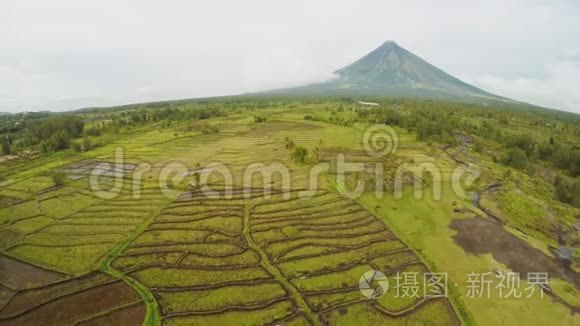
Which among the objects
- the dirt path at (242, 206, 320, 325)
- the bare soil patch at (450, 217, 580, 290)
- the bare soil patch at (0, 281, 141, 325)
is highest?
the bare soil patch at (0, 281, 141, 325)

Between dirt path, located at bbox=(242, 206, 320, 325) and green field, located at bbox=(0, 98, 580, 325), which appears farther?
green field, located at bbox=(0, 98, 580, 325)

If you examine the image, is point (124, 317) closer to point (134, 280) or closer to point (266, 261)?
point (134, 280)

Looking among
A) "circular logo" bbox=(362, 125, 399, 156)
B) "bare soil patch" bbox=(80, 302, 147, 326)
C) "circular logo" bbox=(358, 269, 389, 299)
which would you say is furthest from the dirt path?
"circular logo" bbox=(362, 125, 399, 156)

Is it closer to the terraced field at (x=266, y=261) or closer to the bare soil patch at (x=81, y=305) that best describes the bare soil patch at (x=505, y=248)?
the terraced field at (x=266, y=261)

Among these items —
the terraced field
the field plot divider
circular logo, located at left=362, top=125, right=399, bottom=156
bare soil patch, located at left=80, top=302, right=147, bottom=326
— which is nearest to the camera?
bare soil patch, located at left=80, top=302, right=147, bottom=326

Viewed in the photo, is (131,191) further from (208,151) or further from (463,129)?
(463,129)

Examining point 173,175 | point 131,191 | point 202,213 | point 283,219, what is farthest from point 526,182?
point 131,191

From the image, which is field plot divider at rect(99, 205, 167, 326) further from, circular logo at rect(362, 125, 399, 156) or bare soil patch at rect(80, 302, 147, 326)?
circular logo at rect(362, 125, 399, 156)

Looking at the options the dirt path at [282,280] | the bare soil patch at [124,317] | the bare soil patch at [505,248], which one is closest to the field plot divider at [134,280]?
the bare soil patch at [124,317]
